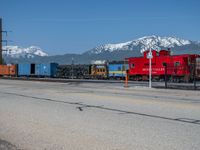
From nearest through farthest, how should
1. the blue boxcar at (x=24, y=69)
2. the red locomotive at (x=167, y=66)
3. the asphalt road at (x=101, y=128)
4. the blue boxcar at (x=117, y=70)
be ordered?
the asphalt road at (x=101, y=128) → the red locomotive at (x=167, y=66) → the blue boxcar at (x=117, y=70) → the blue boxcar at (x=24, y=69)

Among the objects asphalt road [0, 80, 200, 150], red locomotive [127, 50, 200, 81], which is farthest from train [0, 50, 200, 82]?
asphalt road [0, 80, 200, 150]

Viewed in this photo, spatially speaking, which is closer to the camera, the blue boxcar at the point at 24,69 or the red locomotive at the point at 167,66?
the red locomotive at the point at 167,66

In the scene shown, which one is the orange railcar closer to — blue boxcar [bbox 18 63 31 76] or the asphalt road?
blue boxcar [bbox 18 63 31 76]

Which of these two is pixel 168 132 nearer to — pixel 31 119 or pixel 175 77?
pixel 31 119

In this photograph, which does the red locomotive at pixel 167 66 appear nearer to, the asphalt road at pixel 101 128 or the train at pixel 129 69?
the train at pixel 129 69

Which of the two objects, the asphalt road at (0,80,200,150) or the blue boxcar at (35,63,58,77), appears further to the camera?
the blue boxcar at (35,63,58,77)

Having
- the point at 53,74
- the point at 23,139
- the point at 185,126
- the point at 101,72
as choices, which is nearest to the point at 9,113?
the point at 23,139

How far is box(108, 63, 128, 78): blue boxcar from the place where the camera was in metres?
63.0

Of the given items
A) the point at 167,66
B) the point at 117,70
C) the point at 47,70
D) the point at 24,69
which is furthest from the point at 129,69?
the point at 24,69

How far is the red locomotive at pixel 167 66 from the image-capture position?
43375mm

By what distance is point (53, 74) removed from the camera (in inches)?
3167

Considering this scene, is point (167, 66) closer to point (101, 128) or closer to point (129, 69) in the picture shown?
point (129, 69)

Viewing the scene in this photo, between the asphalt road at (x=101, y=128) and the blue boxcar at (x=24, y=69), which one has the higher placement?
the blue boxcar at (x=24, y=69)

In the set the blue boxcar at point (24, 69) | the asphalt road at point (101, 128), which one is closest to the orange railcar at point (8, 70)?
the blue boxcar at point (24, 69)
